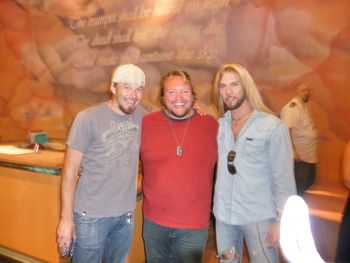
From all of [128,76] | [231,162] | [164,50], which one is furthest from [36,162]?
[164,50]

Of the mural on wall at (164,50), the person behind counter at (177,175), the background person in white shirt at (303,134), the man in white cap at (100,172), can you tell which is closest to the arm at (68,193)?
the man in white cap at (100,172)

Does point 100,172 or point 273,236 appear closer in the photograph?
point 273,236

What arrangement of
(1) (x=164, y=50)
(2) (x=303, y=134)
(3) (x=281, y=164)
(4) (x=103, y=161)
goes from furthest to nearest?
(1) (x=164, y=50) → (2) (x=303, y=134) → (4) (x=103, y=161) → (3) (x=281, y=164)

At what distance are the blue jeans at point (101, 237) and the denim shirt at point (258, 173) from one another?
22.0 inches

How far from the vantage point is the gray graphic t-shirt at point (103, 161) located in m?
1.65

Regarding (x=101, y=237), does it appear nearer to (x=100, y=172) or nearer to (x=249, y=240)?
(x=100, y=172)

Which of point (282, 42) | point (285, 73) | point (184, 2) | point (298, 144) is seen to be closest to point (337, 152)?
point (298, 144)

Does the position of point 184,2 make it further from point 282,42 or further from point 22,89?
point 22,89

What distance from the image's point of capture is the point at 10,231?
8.71ft

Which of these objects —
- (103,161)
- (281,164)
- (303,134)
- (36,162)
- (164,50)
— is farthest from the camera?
(164,50)

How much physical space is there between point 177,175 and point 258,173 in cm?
40

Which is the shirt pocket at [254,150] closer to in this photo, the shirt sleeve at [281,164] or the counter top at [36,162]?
the shirt sleeve at [281,164]

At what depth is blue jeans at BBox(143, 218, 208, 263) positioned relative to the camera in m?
1.75

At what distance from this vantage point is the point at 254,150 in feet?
5.20
